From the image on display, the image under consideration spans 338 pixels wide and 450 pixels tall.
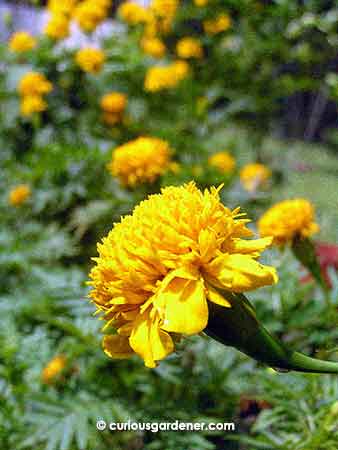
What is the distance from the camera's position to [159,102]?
2561mm

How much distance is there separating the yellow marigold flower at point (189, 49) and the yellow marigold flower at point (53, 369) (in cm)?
176

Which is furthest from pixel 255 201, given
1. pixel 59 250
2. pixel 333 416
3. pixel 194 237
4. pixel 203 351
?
pixel 194 237

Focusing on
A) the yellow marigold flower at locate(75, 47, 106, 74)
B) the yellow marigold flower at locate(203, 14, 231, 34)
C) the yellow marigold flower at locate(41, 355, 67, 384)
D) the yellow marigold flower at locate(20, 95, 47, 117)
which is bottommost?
the yellow marigold flower at locate(41, 355, 67, 384)

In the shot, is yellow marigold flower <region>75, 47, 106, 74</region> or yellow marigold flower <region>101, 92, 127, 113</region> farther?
yellow marigold flower <region>75, 47, 106, 74</region>

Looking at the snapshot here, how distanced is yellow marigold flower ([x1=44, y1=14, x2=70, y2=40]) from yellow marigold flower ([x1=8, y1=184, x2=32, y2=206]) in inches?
32.8

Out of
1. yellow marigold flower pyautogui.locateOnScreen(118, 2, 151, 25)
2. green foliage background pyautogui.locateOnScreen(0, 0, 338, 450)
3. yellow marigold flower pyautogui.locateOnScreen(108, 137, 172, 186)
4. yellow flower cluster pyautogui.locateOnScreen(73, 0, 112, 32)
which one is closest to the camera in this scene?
green foliage background pyautogui.locateOnScreen(0, 0, 338, 450)

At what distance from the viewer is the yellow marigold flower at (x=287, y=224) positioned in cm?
109

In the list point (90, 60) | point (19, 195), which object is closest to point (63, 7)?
point (90, 60)

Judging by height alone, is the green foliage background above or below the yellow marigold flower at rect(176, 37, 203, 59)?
below

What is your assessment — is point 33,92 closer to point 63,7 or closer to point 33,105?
point 33,105

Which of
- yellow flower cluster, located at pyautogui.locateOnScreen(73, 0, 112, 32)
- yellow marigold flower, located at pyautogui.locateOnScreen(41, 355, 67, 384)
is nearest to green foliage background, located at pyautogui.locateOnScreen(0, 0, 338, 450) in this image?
yellow marigold flower, located at pyautogui.locateOnScreen(41, 355, 67, 384)

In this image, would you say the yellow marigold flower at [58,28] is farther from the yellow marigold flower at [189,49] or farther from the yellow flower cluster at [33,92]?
the yellow marigold flower at [189,49]

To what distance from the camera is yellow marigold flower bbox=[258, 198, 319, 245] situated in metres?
1.09

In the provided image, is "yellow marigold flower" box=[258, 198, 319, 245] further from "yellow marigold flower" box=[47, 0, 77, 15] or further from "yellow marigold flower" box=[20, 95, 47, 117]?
"yellow marigold flower" box=[47, 0, 77, 15]
